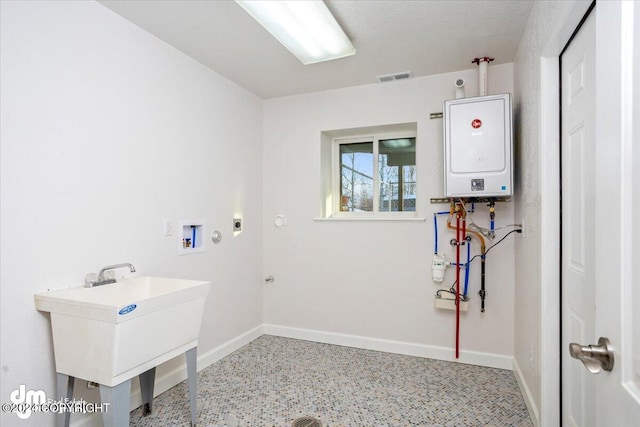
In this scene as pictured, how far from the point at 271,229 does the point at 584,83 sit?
2755 millimetres

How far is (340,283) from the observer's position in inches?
128

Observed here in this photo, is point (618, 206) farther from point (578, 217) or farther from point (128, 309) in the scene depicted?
point (128, 309)

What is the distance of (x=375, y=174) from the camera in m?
3.38

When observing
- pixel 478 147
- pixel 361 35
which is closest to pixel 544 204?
pixel 478 147

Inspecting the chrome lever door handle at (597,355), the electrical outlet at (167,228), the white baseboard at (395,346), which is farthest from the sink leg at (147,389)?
the chrome lever door handle at (597,355)

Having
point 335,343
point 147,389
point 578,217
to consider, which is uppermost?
point 578,217

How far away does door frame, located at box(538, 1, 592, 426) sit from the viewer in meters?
1.72

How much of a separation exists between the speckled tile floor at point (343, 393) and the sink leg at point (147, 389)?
50 millimetres

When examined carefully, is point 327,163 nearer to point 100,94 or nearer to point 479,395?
point 100,94

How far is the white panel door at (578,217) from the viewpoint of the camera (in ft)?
4.39

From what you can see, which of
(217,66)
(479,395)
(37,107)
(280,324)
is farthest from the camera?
(280,324)

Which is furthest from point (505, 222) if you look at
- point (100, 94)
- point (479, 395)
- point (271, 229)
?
point (100, 94)

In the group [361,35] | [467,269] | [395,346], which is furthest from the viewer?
[395,346]

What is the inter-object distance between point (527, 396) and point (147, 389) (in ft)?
7.78
